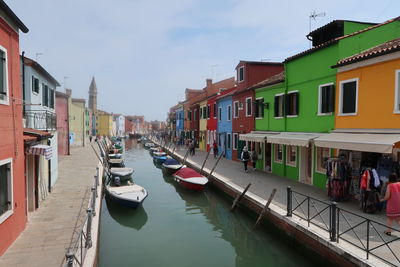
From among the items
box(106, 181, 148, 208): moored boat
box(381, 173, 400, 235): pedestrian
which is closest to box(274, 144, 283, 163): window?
box(106, 181, 148, 208): moored boat

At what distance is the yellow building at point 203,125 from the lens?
34625mm

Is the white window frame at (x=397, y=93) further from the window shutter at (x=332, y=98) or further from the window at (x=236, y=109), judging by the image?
the window at (x=236, y=109)

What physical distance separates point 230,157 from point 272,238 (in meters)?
15.7

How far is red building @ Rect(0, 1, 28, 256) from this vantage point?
717cm

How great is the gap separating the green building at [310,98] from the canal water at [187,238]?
4.20 meters

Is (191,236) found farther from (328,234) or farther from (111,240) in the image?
(328,234)

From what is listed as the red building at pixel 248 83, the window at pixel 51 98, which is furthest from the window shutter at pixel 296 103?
the window at pixel 51 98

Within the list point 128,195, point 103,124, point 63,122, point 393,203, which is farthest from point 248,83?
point 103,124

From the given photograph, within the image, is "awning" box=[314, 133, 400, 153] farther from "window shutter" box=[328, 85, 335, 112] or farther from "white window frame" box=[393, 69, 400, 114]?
"window shutter" box=[328, 85, 335, 112]

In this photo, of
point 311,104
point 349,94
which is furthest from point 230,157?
point 349,94

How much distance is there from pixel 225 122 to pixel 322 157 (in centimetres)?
1442

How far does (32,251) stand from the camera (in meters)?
7.16

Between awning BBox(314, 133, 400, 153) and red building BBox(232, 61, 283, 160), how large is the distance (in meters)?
9.60

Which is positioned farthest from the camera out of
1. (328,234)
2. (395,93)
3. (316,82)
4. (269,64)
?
(269,64)
